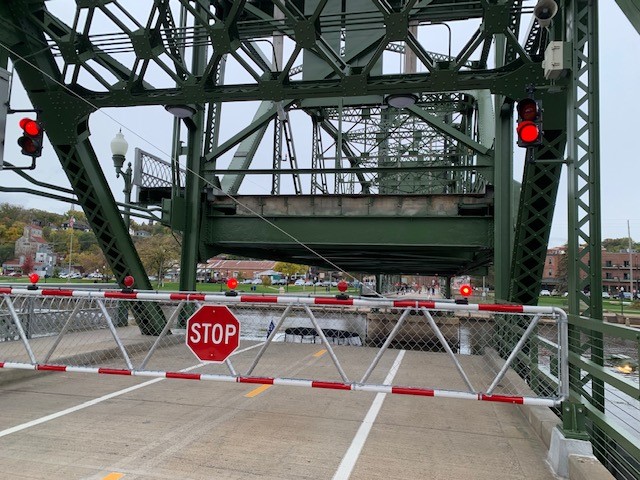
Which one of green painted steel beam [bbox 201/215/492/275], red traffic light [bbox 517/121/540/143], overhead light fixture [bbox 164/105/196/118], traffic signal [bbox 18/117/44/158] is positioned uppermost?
overhead light fixture [bbox 164/105/196/118]

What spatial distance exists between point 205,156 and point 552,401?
35.8 feet

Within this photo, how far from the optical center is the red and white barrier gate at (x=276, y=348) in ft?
17.8

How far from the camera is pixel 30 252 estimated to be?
126 feet

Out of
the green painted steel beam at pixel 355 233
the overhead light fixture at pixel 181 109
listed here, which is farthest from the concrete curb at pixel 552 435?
the overhead light fixture at pixel 181 109

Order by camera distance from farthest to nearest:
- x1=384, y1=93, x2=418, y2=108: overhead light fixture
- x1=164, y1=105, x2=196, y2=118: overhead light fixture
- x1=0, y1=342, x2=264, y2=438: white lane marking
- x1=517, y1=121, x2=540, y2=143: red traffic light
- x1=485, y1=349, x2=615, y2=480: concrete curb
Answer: x1=164, y1=105, x2=196, y2=118: overhead light fixture, x1=384, y1=93, x2=418, y2=108: overhead light fixture, x1=517, y1=121, x2=540, y2=143: red traffic light, x1=0, y1=342, x2=264, y2=438: white lane marking, x1=485, y1=349, x2=615, y2=480: concrete curb

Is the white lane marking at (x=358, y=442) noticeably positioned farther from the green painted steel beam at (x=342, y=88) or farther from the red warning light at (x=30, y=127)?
the red warning light at (x=30, y=127)

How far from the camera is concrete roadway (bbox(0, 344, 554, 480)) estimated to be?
15.2 ft

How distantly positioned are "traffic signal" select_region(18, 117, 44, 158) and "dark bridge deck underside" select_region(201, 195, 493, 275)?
4501 mm

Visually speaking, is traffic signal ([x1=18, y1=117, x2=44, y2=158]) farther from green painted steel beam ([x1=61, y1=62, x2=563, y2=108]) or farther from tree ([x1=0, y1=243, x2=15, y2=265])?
tree ([x1=0, y1=243, x2=15, y2=265])

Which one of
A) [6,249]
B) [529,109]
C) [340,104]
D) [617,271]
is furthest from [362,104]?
[617,271]

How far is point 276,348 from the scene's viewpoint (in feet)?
40.6

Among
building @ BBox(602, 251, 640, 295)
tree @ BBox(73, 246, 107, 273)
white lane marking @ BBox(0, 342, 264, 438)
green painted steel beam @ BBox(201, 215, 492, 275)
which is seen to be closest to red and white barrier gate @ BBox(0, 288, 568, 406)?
white lane marking @ BBox(0, 342, 264, 438)

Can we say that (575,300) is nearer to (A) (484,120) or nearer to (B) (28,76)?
(A) (484,120)

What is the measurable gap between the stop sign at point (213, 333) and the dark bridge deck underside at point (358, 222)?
5.51 meters
